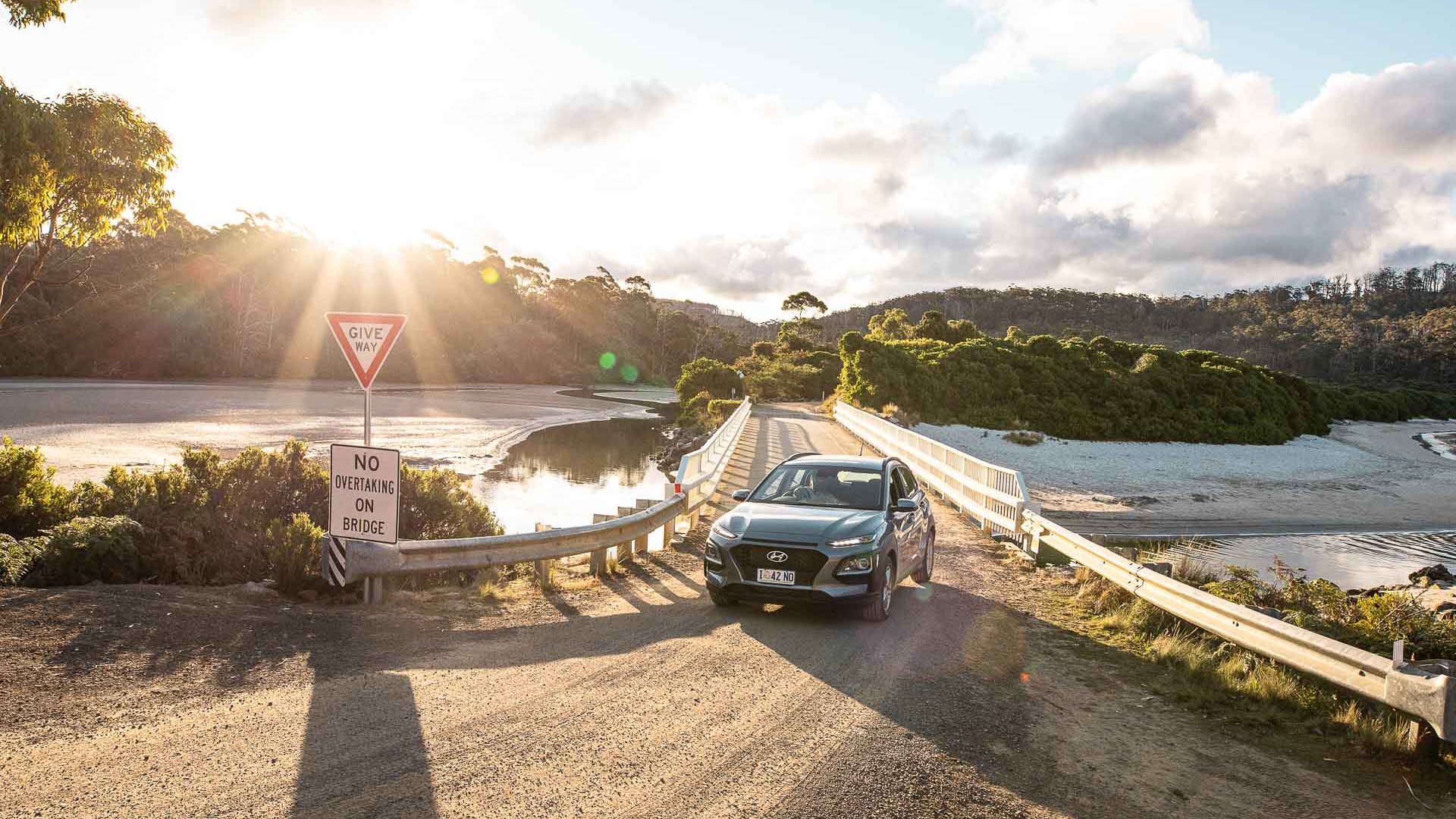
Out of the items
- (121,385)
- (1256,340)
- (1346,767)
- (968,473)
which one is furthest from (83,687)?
(1256,340)

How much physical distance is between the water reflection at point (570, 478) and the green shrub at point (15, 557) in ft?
24.6

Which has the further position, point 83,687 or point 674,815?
point 83,687

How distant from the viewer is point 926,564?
9805mm

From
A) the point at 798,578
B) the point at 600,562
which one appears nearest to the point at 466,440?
the point at 600,562

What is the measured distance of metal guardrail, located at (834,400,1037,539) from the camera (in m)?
12.7

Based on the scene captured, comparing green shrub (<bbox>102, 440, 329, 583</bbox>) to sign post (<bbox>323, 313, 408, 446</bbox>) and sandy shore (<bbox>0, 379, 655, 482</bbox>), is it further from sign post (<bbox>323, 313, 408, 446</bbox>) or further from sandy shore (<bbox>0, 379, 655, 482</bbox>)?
sandy shore (<bbox>0, 379, 655, 482</bbox>)

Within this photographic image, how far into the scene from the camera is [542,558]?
8922 mm

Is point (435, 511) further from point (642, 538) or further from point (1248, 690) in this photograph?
point (1248, 690)

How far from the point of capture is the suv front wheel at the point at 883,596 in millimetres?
7605

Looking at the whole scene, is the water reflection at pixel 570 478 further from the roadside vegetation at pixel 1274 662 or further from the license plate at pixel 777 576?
the roadside vegetation at pixel 1274 662

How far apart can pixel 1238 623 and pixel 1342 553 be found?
680 inches

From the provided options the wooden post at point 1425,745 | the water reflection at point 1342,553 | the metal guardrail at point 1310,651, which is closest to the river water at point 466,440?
the water reflection at point 1342,553

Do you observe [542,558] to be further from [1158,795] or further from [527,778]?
[1158,795]

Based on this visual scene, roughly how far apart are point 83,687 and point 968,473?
13.7 metres
